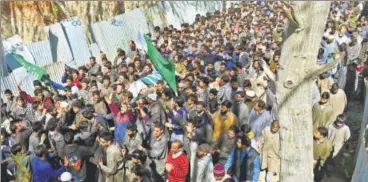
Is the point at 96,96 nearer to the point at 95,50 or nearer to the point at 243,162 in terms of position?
the point at 243,162

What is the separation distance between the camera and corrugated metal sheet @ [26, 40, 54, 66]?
41.7 feet

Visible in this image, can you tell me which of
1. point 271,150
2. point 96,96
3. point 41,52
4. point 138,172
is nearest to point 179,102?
point 96,96

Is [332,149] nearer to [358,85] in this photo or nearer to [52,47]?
[358,85]

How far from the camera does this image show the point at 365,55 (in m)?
11.5

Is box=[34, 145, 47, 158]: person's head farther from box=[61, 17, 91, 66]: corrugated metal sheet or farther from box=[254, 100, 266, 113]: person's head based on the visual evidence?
box=[61, 17, 91, 66]: corrugated metal sheet

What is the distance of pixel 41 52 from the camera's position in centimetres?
1298

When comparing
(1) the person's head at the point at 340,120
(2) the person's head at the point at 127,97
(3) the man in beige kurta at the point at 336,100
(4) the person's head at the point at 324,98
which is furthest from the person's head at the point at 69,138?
(3) the man in beige kurta at the point at 336,100

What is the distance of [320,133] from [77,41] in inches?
367

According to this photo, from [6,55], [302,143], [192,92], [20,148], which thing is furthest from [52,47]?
[302,143]

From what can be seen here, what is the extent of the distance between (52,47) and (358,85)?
8.39m

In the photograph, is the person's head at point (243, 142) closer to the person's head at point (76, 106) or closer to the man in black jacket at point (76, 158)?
the man in black jacket at point (76, 158)

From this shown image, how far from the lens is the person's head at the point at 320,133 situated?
661 cm

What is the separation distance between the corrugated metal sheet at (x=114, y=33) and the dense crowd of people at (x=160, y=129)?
16.2ft

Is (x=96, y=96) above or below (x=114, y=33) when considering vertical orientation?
below
